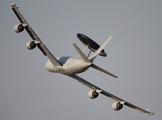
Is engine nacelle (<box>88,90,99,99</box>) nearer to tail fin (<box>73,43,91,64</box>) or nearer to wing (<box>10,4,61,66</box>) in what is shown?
wing (<box>10,4,61,66</box>)

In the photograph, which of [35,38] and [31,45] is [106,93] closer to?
[31,45]

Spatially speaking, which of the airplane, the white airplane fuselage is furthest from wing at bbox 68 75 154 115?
the white airplane fuselage

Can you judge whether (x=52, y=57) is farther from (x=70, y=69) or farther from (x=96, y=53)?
(x=96, y=53)

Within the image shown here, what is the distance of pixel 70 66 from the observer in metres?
59.5

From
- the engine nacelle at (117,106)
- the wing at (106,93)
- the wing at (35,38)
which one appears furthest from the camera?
the engine nacelle at (117,106)

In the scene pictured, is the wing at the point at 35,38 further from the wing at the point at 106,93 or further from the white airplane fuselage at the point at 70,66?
the wing at the point at 106,93

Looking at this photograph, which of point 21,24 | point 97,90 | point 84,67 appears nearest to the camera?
point 84,67

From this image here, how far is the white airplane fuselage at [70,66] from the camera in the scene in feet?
187

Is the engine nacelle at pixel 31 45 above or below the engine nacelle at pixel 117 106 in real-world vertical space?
above

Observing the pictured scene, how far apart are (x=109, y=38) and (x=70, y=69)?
734 centimetres

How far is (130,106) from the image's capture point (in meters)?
67.4

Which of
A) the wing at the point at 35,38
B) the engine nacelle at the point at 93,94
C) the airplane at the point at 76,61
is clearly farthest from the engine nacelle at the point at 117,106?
the wing at the point at 35,38

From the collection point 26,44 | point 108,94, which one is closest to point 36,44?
point 26,44

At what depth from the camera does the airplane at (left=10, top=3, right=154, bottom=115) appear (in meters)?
56.9
